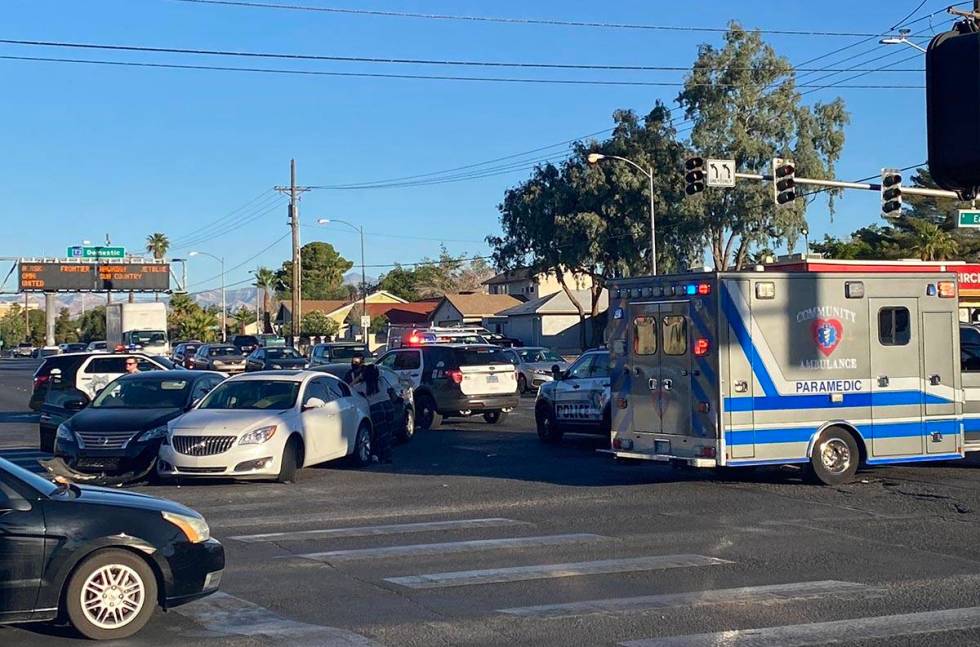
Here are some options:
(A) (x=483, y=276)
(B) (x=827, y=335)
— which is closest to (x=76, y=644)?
(B) (x=827, y=335)

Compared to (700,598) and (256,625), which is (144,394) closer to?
(256,625)

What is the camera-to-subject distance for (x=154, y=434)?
54.2 ft

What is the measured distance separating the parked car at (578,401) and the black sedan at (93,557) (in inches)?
483

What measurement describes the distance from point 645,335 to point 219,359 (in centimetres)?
3554

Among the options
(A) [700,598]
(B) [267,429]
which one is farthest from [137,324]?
(A) [700,598]

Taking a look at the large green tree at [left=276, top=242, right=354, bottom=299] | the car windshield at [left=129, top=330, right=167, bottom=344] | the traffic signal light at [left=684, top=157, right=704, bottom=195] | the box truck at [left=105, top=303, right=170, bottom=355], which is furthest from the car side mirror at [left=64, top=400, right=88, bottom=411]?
the large green tree at [left=276, top=242, right=354, bottom=299]

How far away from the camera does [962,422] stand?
15.7m

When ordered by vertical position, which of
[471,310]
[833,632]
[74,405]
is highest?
[471,310]

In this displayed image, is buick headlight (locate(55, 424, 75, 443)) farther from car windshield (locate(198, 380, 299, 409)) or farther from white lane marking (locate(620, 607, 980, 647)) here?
white lane marking (locate(620, 607, 980, 647))

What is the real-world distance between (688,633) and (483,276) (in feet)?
488

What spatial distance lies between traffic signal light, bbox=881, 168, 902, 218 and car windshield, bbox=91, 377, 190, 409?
57.9ft

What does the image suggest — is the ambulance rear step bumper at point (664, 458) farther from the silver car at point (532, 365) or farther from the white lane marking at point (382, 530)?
the silver car at point (532, 365)

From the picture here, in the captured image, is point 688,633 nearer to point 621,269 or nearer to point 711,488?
point 711,488

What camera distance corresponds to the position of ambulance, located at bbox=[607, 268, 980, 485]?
14.5 m
